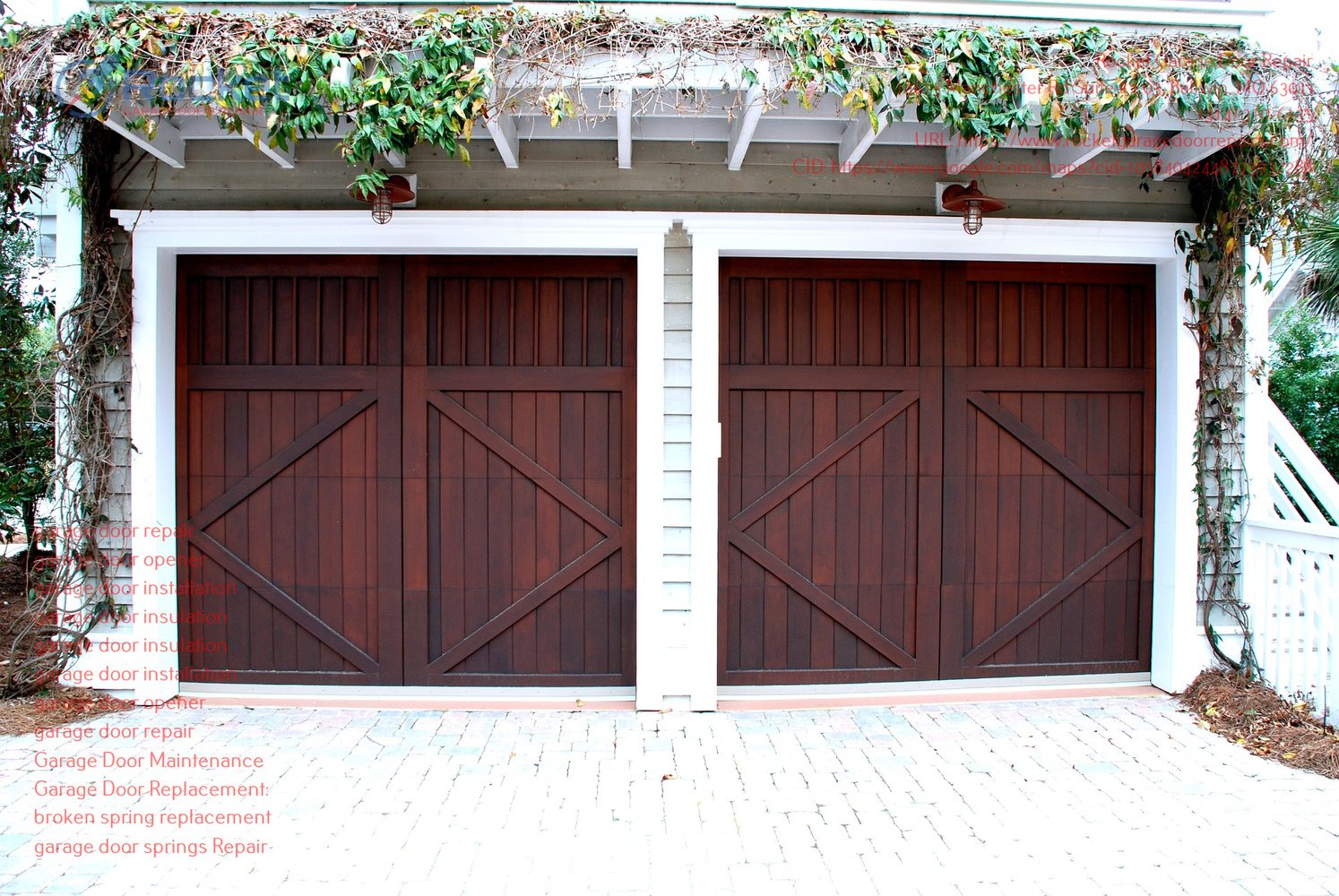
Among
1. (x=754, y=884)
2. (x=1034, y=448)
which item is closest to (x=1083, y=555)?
(x=1034, y=448)

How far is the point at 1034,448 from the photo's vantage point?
4.00 metres

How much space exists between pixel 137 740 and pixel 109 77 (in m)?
2.66

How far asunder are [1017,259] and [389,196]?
9.75 feet

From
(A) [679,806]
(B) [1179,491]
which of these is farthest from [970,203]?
(A) [679,806]

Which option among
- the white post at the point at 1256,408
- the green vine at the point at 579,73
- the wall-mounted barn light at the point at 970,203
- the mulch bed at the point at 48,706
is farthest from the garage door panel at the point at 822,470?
the mulch bed at the point at 48,706

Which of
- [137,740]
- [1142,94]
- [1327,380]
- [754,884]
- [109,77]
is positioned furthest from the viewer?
[1327,380]

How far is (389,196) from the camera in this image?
349cm

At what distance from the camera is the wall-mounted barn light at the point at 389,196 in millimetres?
3443

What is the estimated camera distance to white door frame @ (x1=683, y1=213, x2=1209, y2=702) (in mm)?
3689

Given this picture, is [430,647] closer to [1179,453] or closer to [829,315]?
[829,315]

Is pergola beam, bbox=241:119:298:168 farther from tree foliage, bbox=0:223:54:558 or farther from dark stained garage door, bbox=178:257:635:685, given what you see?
tree foliage, bbox=0:223:54:558

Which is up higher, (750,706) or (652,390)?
(652,390)

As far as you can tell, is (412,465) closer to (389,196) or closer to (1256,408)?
(389,196)

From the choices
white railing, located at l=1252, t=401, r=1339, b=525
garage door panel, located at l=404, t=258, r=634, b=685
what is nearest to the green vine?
garage door panel, located at l=404, t=258, r=634, b=685
